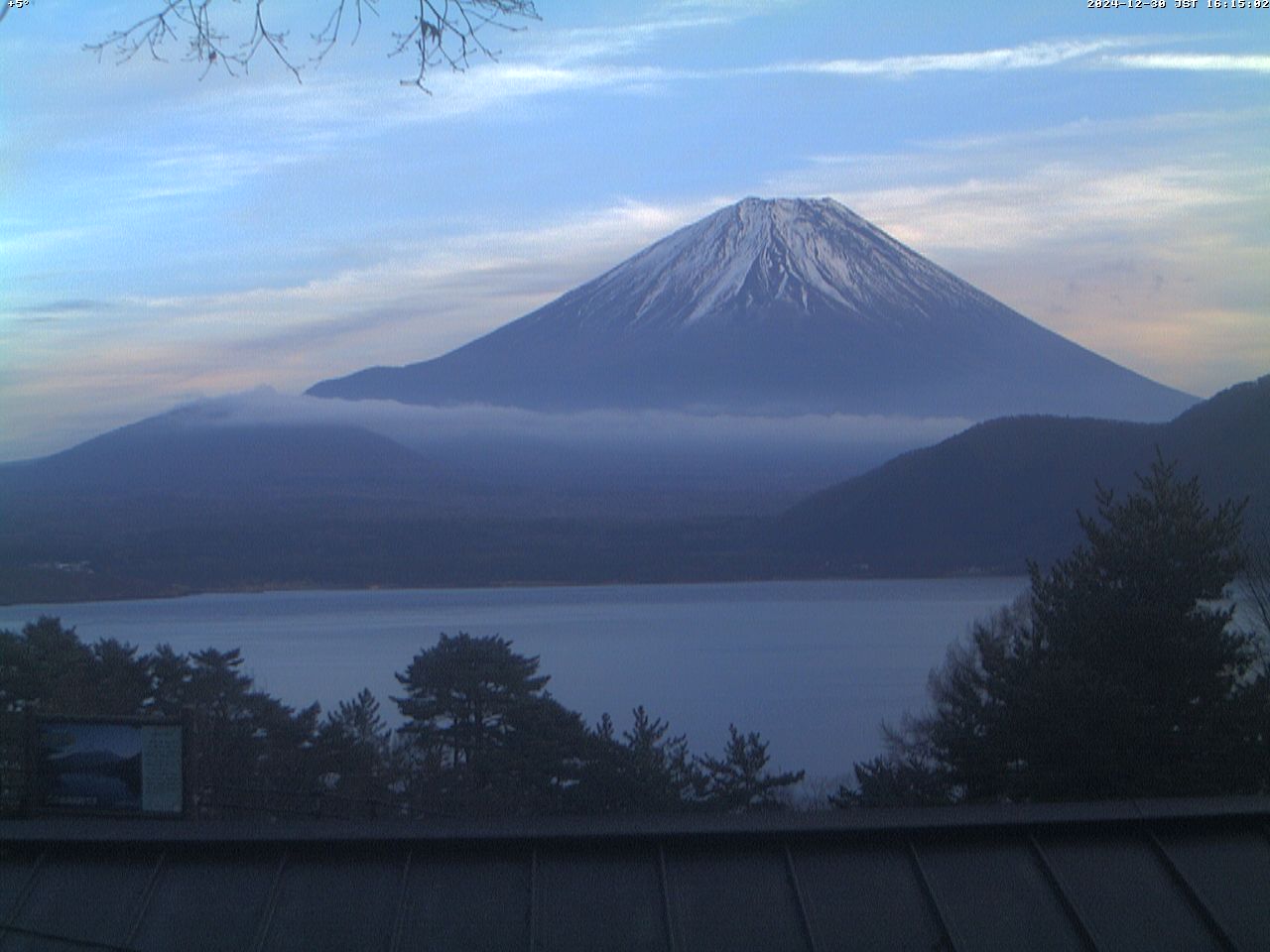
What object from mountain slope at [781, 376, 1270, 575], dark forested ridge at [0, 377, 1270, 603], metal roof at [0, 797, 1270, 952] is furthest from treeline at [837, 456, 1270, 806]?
metal roof at [0, 797, 1270, 952]

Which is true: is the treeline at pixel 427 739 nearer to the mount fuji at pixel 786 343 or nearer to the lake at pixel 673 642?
the lake at pixel 673 642

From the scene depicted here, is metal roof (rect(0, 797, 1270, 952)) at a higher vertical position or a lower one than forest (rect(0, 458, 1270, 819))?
higher

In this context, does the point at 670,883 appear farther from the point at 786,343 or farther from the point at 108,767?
the point at 786,343

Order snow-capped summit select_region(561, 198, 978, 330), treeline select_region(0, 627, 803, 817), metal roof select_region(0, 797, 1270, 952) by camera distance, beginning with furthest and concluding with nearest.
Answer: snow-capped summit select_region(561, 198, 978, 330), treeline select_region(0, 627, 803, 817), metal roof select_region(0, 797, 1270, 952)

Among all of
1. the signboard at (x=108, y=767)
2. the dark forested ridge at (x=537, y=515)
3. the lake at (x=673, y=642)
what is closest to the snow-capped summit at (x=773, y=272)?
the dark forested ridge at (x=537, y=515)

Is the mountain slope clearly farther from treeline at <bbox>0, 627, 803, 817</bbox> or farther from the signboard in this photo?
the signboard

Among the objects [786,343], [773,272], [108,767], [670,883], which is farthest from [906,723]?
[773,272]
